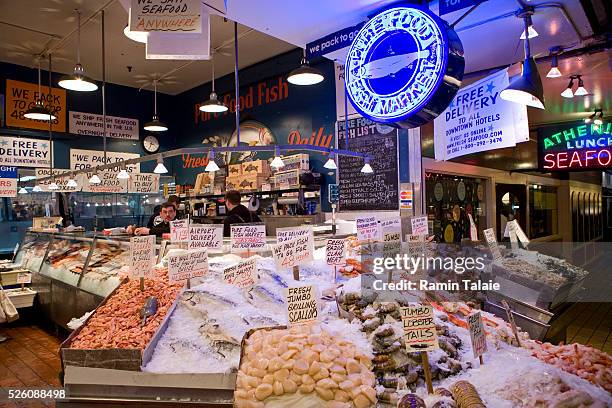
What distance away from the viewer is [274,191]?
8.58 metres

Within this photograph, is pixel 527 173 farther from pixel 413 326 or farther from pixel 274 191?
pixel 413 326

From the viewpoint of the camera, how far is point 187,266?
3037 millimetres

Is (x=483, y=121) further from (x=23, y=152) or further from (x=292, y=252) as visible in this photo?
(x=23, y=152)

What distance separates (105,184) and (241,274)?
8547 mm

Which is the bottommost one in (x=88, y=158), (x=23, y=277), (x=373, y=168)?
(x=23, y=277)

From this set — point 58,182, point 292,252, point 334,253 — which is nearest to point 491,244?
point 334,253

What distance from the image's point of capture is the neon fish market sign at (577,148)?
22.4 feet

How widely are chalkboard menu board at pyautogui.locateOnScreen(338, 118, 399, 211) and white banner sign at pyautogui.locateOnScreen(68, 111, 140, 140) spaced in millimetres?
6452

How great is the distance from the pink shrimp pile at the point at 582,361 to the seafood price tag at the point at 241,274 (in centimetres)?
182

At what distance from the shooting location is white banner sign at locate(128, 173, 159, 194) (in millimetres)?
10859

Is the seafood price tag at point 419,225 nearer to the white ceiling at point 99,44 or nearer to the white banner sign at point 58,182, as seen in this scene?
the white ceiling at point 99,44

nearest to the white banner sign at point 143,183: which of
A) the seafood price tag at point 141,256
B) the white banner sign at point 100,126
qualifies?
the white banner sign at point 100,126

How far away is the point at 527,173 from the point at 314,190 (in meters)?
5.20

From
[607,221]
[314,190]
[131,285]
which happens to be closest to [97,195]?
[314,190]
